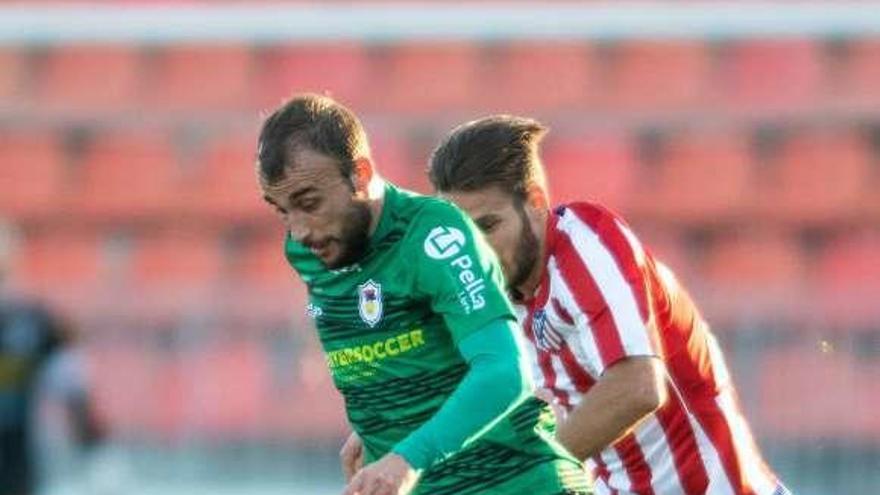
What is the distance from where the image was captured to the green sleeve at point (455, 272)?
486cm

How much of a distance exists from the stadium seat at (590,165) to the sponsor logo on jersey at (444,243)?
11.1 m

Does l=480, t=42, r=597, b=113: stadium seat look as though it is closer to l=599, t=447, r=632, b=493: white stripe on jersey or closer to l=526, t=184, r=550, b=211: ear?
l=599, t=447, r=632, b=493: white stripe on jersey

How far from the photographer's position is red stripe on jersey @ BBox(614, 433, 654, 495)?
595cm

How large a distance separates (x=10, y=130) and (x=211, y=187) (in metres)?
1.64

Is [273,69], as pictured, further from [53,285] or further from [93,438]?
[93,438]

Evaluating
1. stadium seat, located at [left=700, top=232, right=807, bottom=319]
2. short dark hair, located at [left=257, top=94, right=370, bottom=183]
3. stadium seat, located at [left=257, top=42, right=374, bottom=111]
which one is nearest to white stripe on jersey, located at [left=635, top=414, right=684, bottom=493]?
short dark hair, located at [left=257, top=94, right=370, bottom=183]

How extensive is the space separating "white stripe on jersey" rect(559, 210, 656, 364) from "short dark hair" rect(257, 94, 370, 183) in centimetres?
92

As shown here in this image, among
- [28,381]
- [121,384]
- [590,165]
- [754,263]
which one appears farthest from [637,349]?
[590,165]

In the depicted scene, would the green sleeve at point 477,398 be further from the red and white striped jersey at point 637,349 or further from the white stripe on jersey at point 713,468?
the white stripe on jersey at point 713,468

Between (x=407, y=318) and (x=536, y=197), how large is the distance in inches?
32.8

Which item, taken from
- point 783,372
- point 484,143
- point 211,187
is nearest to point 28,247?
point 211,187

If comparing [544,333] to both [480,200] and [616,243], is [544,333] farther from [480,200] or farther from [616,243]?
[480,200]

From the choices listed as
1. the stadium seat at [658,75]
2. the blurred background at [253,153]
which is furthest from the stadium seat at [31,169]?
the stadium seat at [658,75]

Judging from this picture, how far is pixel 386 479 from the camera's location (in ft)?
15.0
